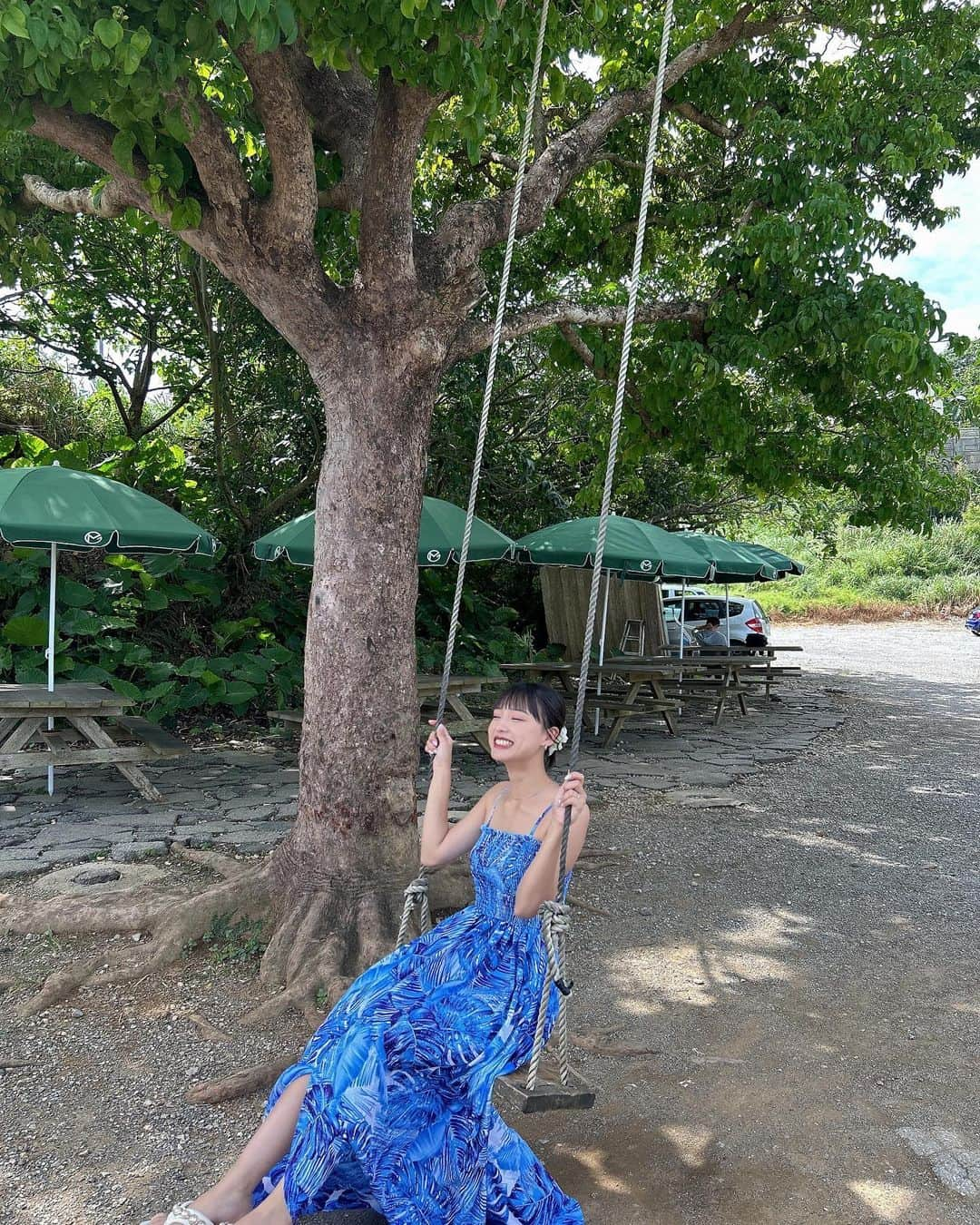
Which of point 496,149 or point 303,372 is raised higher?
point 496,149

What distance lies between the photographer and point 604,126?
20.9ft

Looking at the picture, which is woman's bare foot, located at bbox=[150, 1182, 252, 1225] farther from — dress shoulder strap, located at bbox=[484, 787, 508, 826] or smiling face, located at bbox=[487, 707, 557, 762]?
smiling face, located at bbox=[487, 707, 557, 762]

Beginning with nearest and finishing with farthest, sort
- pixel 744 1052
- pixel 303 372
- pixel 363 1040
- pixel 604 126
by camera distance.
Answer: pixel 363 1040
pixel 744 1052
pixel 604 126
pixel 303 372

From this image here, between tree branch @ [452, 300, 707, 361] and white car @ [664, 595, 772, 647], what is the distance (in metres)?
11.9

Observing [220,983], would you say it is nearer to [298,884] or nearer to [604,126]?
[298,884]

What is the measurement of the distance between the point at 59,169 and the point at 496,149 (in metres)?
4.11

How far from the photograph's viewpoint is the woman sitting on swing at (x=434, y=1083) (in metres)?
2.54

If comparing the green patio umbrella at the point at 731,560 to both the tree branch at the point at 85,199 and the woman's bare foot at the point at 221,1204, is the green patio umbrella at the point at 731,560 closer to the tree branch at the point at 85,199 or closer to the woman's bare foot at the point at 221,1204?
the tree branch at the point at 85,199

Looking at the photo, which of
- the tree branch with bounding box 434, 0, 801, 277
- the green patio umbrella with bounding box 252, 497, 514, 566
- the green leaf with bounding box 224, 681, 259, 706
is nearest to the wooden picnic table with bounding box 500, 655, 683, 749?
the green patio umbrella with bounding box 252, 497, 514, 566

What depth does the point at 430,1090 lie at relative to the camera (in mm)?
2668

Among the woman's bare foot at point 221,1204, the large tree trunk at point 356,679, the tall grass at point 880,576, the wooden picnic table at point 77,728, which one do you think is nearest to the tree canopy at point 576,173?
the large tree trunk at point 356,679

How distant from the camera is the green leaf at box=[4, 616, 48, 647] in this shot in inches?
390

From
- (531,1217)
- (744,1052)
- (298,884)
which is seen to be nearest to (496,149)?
(298,884)

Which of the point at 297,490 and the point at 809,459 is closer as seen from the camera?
the point at 809,459
